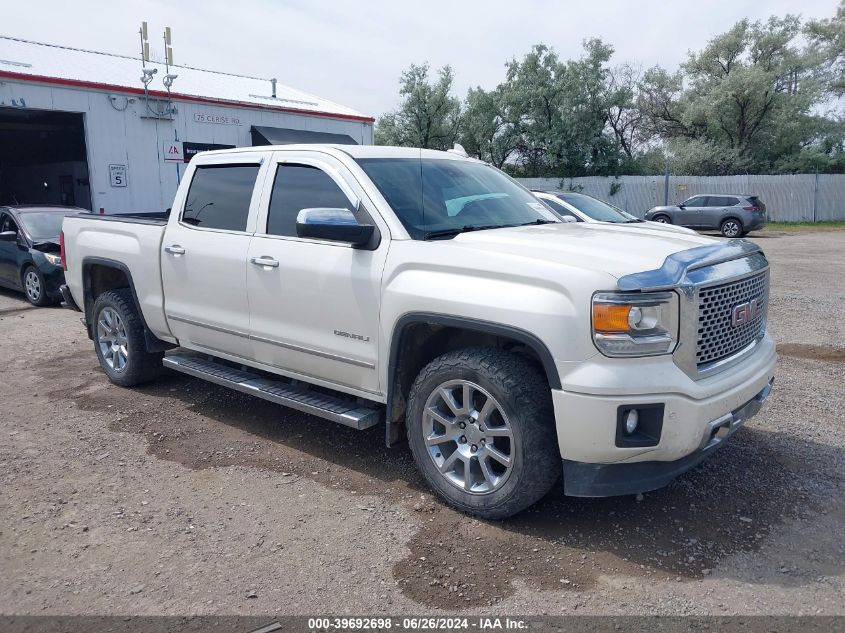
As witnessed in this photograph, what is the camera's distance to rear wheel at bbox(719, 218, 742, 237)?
2497 centimetres

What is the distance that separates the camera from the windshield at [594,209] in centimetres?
1115

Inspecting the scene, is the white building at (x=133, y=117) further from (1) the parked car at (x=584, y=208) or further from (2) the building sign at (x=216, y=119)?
(1) the parked car at (x=584, y=208)

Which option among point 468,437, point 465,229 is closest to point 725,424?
point 468,437

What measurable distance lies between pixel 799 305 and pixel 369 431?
738cm

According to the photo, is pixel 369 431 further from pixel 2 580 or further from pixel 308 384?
pixel 2 580

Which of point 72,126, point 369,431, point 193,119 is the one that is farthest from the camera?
point 72,126

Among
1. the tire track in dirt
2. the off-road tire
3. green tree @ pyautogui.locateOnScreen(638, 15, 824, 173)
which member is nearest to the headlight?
the tire track in dirt

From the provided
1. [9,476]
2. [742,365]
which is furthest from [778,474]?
[9,476]

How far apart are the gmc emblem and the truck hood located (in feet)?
1.32

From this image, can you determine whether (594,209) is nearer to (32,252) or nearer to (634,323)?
(634,323)

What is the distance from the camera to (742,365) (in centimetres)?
380

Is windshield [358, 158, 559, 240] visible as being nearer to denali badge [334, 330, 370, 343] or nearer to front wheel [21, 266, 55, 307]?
denali badge [334, 330, 370, 343]

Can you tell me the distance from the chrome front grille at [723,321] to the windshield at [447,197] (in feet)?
4.60

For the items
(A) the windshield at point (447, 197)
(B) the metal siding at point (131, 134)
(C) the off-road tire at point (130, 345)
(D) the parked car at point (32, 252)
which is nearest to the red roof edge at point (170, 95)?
(B) the metal siding at point (131, 134)
